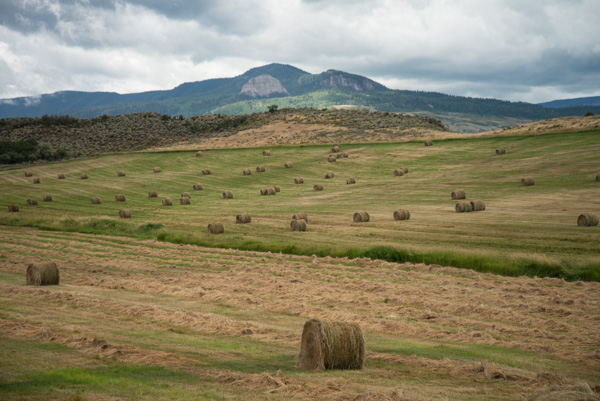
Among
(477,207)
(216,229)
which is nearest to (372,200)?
(477,207)

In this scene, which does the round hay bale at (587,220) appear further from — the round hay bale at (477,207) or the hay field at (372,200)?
the round hay bale at (477,207)

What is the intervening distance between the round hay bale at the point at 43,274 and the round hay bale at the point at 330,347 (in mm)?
13881

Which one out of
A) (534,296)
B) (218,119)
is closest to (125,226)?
(534,296)

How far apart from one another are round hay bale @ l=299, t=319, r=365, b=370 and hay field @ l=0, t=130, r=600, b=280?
14.6 m

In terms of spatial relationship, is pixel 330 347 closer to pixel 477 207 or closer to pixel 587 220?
pixel 587 220

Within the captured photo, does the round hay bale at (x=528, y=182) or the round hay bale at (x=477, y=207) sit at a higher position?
the round hay bale at (x=528, y=182)

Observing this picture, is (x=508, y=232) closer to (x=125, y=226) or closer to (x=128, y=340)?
(x=128, y=340)

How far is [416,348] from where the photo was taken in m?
14.0

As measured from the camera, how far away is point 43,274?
71.7ft

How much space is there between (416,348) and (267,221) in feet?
95.0

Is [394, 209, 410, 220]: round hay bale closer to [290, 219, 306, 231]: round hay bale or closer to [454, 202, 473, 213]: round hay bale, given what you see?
[454, 202, 473, 213]: round hay bale

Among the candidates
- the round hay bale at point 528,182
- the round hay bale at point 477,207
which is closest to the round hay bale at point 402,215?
the round hay bale at point 477,207

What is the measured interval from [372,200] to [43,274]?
34.1 meters

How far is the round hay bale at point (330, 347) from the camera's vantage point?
12023 millimetres
